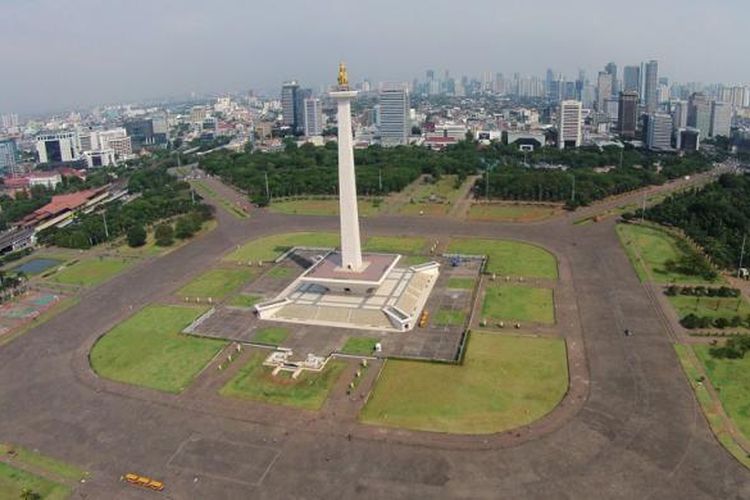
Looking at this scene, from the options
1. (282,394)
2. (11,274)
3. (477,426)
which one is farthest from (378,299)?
(11,274)

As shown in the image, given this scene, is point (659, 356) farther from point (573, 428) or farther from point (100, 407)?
point (100, 407)

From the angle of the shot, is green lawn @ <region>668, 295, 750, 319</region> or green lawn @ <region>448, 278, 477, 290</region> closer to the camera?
green lawn @ <region>668, 295, 750, 319</region>

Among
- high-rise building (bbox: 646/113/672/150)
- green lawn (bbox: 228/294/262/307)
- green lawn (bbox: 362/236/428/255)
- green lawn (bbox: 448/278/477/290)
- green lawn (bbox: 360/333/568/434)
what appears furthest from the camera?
high-rise building (bbox: 646/113/672/150)

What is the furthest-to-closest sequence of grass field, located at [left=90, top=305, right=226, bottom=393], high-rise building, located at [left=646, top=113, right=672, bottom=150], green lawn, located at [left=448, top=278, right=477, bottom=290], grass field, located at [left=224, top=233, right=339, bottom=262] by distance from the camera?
high-rise building, located at [left=646, top=113, right=672, bottom=150], grass field, located at [left=224, top=233, right=339, bottom=262], green lawn, located at [left=448, top=278, right=477, bottom=290], grass field, located at [left=90, top=305, right=226, bottom=393]

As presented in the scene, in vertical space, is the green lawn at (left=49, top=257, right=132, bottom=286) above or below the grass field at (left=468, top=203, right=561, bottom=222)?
below

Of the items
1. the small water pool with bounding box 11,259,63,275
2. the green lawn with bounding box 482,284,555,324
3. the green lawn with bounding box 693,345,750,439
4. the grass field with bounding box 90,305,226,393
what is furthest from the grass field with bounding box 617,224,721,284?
the small water pool with bounding box 11,259,63,275

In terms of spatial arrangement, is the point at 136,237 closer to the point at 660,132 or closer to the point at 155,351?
the point at 155,351

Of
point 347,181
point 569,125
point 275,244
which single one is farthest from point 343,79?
point 569,125

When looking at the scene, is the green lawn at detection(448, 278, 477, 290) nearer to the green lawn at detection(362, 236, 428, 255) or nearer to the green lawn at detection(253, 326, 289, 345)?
the green lawn at detection(362, 236, 428, 255)
